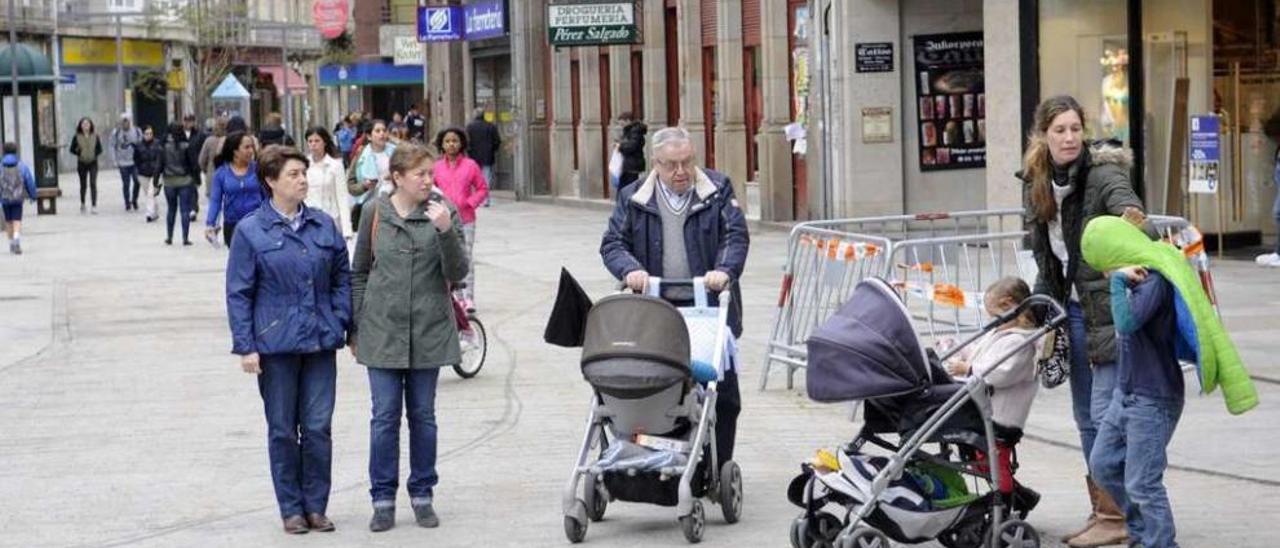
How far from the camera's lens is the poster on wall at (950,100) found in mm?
27344

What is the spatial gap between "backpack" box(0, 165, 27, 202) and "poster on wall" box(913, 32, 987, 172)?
40.9 feet

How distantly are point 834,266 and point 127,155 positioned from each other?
30.5 m

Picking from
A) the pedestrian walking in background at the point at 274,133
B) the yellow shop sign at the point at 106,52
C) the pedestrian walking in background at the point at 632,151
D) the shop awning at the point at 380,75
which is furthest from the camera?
the yellow shop sign at the point at 106,52

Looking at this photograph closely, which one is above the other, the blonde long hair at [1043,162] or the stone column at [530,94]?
the stone column at [530,94]

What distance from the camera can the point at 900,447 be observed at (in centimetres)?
852

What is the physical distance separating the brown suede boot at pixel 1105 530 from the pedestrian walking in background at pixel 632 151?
76.1 ft

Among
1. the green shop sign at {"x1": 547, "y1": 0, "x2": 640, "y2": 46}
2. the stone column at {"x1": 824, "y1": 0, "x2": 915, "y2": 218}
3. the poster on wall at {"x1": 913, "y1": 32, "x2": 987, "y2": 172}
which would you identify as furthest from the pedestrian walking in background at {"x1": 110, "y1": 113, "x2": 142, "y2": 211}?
the poster on wall at {"x1": 913, "y1": 32, "x2": 987, "y2": 172}

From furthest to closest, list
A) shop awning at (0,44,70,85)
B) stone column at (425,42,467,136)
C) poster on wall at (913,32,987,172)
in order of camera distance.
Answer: stone column at (425,42,467,136) < shop awning at (0,44,70,85) < poster on wall at (913,32,987,172)

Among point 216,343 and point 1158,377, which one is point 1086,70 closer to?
point 216,343

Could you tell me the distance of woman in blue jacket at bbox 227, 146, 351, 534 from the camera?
959 centimetres

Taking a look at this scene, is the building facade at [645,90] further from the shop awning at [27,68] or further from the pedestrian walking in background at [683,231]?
the pedestrian walking in background at [683,231]

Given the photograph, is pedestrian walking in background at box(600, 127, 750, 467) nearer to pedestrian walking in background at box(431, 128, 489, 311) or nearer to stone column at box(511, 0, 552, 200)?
pedestrian walking in background at box(431, 128, 489, 311)

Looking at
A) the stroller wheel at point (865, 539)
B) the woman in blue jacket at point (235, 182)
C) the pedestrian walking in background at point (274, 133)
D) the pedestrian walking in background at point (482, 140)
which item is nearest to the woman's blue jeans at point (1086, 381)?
the stroller wheel at point (865, 539)

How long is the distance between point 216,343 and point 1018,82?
915 centimetres
